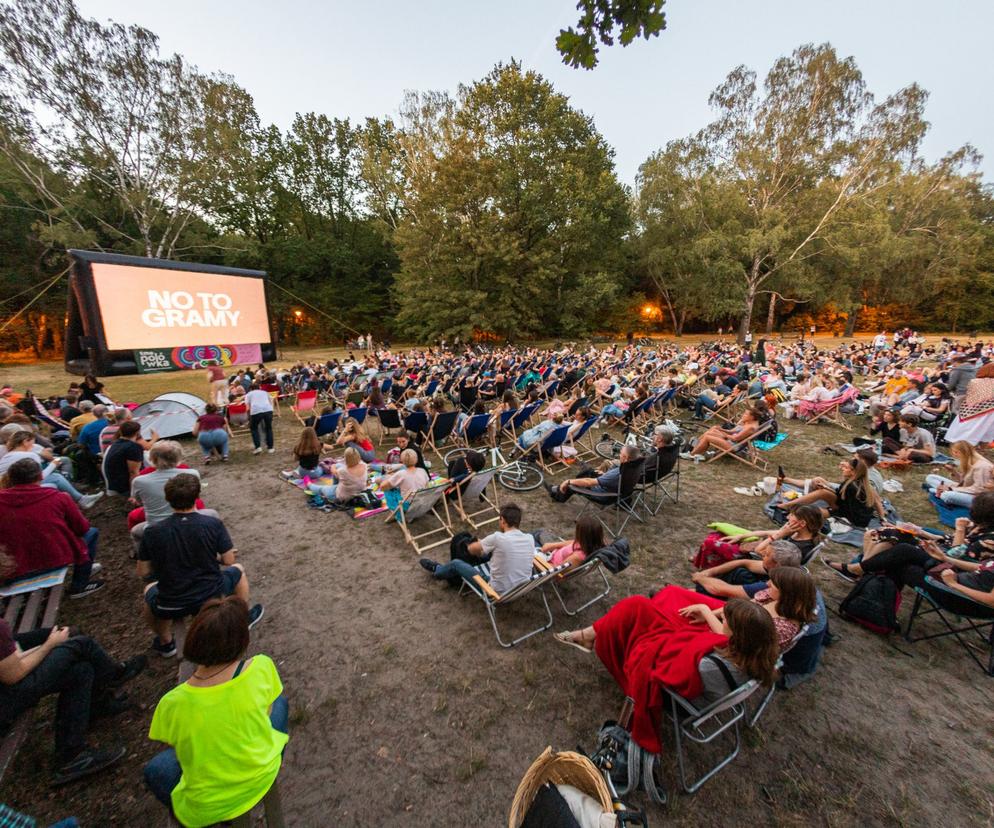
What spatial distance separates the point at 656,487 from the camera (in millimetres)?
5555

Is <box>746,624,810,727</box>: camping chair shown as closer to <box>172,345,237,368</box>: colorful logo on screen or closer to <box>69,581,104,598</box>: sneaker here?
<box>69,581,104,598</box>: sneaker

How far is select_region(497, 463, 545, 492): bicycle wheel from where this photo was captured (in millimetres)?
6074

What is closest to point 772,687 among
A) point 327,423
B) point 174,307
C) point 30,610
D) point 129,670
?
point 129,670

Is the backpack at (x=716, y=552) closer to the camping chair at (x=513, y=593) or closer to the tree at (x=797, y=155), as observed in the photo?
the camping chair at (x=513, y=593)

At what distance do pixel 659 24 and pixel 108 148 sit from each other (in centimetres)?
2619

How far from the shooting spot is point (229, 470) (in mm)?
6816

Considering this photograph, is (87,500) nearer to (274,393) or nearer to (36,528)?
(36,528)

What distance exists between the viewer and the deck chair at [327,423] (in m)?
7.32

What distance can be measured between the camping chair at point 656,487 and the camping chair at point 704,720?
2.63 m

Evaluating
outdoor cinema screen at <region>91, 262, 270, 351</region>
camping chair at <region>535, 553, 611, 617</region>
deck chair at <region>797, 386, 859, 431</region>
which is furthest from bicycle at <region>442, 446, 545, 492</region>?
outdoor cinema screen at <region>91, 262, 270, 351</region>

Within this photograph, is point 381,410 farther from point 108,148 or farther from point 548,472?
point 108,148

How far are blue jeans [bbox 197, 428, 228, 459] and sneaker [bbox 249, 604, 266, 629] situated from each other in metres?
4.80

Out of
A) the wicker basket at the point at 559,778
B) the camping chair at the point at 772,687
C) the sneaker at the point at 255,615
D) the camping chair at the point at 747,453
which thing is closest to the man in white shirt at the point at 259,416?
the sneaker at the point at 255,615

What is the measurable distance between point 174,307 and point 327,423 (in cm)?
956
